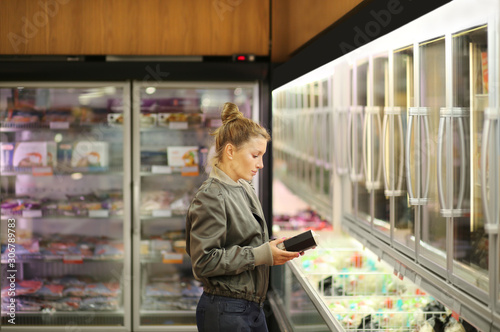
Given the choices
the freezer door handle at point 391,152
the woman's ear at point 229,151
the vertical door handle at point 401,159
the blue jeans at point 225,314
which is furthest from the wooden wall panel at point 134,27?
the blue jeans at point 225,314

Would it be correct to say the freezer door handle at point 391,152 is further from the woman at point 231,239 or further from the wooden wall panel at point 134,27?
the wooden wall panel at point 134,27

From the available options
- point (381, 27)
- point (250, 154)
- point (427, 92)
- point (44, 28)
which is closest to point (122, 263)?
point (44, 28)

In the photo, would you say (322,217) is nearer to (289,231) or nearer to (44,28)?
(289,231)

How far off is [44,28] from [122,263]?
1956mm

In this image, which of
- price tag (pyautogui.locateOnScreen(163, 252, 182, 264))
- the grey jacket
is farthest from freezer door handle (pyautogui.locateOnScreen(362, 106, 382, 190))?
price tag (pyautogui.locateOnScreen(163, 252, 182, 264))

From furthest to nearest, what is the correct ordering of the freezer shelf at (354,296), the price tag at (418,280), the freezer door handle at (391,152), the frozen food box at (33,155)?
1. the frozen food box at (33,155)
2. the freezer door handle at (391,152)
3. the freezer shelf at (354,296)
4. the price tag at (418,280)

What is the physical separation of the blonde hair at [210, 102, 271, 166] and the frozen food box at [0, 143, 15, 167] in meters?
2.98

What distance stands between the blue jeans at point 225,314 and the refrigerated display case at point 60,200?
2434mm

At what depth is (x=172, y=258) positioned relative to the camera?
4691mm

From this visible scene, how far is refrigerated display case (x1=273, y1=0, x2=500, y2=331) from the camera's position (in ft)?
6.21

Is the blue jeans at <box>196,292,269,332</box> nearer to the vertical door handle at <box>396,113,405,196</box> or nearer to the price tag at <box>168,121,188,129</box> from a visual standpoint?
the vertical door handle at <box>396,113,405,196</box>

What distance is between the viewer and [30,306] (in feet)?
15.5

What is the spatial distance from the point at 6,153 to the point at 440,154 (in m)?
3.72

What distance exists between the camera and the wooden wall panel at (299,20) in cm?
281
